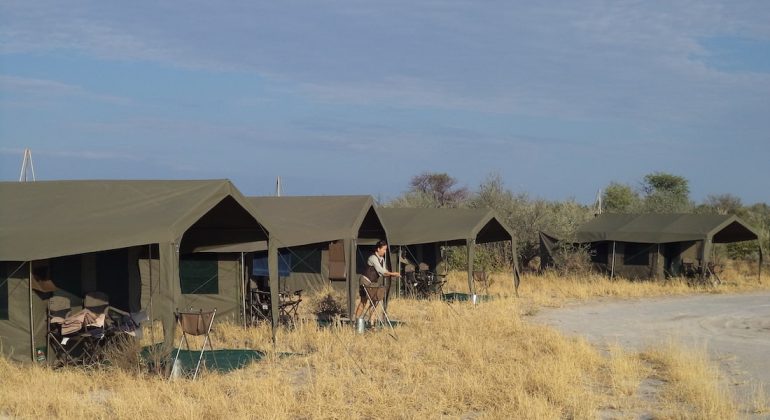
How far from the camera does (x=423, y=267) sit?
19.6 m

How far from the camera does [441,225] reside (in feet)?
62.8

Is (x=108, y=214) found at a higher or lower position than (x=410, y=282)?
higher

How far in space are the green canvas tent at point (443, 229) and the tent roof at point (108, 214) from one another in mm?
6752

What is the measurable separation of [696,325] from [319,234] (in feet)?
21.4

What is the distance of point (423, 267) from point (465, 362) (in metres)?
9.40

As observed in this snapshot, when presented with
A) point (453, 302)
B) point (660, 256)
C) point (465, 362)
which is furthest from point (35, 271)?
point (660, 256)

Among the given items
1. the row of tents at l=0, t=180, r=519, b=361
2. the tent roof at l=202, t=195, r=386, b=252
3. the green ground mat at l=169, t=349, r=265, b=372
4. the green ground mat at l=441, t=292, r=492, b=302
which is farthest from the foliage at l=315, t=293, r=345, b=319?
the green ground mat at l=169, t=349, r=265, b=372

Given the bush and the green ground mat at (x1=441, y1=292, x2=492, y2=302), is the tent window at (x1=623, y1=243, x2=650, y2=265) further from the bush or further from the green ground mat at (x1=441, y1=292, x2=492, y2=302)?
the green ground mat at (x1=441, y1=292, x2=492, y2=302)

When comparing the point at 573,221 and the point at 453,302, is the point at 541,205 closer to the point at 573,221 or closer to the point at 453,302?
the point at 573,221

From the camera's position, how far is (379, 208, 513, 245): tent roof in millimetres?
18516

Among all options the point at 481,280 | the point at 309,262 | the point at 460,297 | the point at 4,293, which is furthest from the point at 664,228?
the point at 4,293

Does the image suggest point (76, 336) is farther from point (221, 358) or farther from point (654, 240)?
point (654, 240)

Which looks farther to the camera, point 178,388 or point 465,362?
point 465,362

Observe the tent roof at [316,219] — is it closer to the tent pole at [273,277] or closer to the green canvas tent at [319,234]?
the green canvas tent at [319,234]
